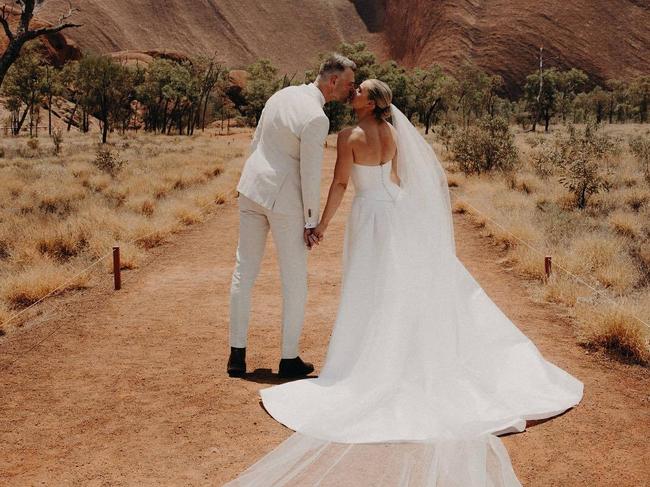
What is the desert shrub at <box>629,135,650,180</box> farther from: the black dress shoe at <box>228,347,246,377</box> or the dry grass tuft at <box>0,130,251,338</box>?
the black dress shoe at <box>228,347,246,377</box>

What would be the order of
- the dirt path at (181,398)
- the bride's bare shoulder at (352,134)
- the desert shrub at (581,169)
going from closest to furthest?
the dirt path at (181,398)
the bride's bare shoulder at (352,134)
the desert shrub at (581,169)

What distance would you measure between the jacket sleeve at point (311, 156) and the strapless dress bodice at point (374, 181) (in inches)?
13.7

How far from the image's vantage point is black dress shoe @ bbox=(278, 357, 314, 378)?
15.9 ft

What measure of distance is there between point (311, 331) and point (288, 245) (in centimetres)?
164

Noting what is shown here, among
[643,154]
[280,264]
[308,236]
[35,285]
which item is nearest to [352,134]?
[308,236]

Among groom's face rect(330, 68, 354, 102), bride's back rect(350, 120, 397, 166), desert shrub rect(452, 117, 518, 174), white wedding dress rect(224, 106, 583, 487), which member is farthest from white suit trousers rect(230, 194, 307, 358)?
desert shrub rect(452, 117, 518, 174)

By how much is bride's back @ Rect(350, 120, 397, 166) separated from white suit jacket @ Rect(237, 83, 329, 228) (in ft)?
0.74

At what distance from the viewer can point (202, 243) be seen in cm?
1082

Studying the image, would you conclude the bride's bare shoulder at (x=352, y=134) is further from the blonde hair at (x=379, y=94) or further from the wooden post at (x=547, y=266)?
the wooden post at (x=547, y=266)

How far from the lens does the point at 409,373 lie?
427 centimetres

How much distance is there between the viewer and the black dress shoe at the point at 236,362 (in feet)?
16.1

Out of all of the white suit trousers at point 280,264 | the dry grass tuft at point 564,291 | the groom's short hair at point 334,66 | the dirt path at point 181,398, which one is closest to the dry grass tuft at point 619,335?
the dirt path at point 181,398

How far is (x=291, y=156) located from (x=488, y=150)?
14.8 m

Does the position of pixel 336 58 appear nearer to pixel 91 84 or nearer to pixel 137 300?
pixel 137 300
